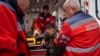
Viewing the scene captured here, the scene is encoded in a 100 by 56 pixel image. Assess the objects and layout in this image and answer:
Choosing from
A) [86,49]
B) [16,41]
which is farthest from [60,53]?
[16,41]

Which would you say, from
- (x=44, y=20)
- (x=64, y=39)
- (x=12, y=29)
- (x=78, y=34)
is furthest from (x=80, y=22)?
(x=44, y=20)

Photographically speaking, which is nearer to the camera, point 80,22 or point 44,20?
point 80,22

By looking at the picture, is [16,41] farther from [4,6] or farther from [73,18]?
[73,18]

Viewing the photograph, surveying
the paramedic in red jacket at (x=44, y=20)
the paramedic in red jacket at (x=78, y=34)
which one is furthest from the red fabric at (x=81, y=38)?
the paramedic in red jacket at (x=44, y=20)

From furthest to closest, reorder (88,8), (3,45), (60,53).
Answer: (88,8)
(60,53)
(3,45)

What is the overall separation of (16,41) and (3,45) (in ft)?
0.52

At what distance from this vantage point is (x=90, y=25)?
3523mm

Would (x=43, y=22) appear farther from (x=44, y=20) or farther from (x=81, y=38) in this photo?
(x=81, y=38)

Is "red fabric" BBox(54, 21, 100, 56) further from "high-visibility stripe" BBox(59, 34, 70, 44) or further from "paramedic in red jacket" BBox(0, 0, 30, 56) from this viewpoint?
"paramedic in red jacket" BBox(0, 0, 30, 56)

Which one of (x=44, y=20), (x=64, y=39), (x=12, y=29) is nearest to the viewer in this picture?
(x=12, y=29)

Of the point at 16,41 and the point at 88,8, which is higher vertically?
Answer: the point at 88,8

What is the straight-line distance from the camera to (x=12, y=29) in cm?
252

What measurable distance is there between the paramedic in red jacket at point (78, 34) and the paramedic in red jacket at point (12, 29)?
0.83 metres

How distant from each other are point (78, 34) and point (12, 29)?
3.79 feet
